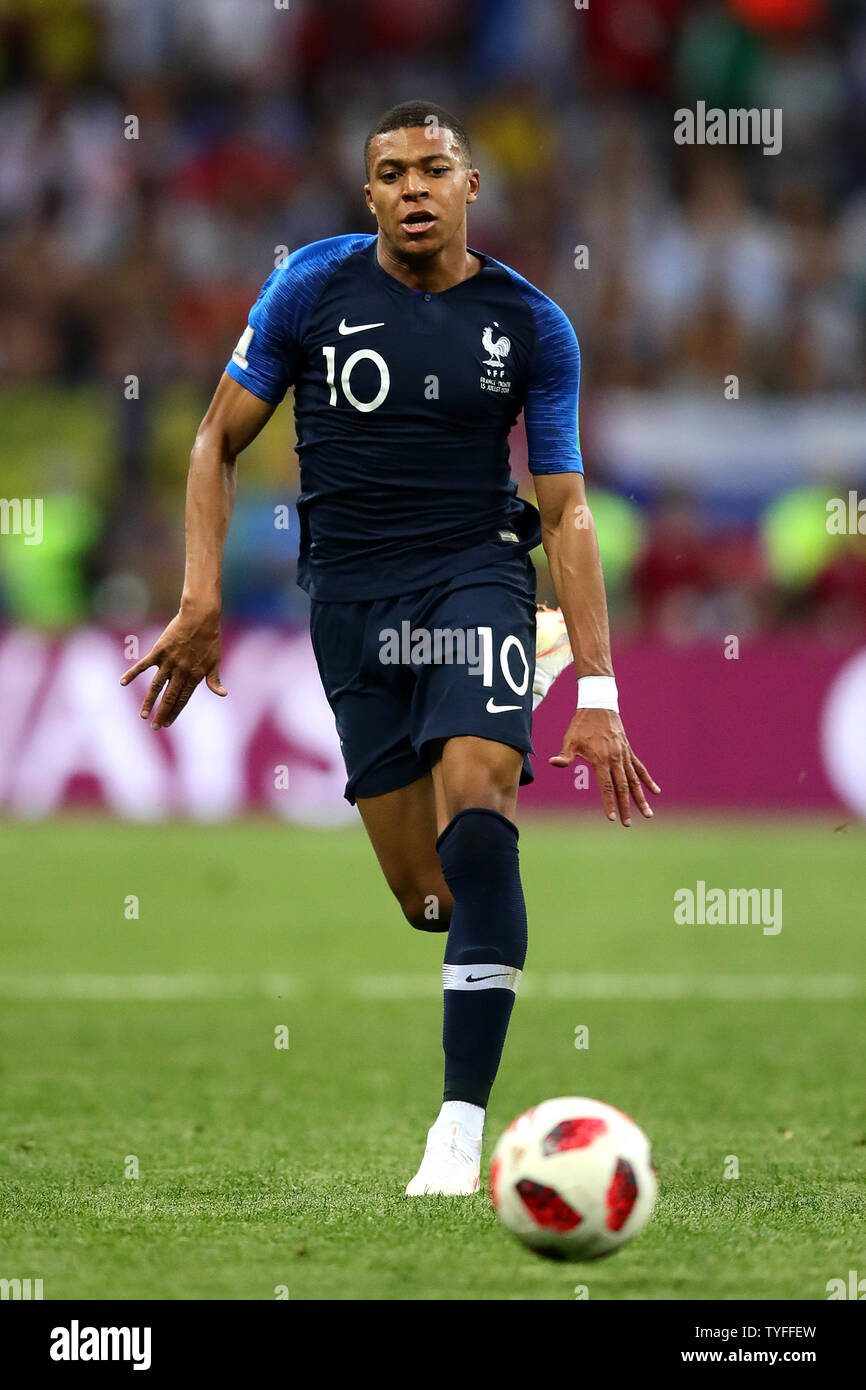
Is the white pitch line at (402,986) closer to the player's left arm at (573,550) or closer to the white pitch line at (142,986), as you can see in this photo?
the white pitch line at (142,986)

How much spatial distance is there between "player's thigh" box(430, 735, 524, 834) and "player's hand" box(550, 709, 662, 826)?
0.14 m

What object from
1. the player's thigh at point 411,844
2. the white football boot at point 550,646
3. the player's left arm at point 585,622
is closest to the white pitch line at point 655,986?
the white football boot at point 550,646

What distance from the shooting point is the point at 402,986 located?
8.42 metres

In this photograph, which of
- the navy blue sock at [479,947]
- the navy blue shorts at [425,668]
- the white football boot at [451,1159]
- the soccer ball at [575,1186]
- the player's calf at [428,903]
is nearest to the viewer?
the soccer ball at [575,1186]

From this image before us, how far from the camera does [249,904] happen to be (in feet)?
34.3

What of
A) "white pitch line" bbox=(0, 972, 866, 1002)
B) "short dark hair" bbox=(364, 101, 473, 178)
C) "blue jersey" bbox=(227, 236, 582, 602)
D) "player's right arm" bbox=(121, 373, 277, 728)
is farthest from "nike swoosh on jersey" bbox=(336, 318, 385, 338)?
"white pitch line" bbox=(0, 972, 866, 1002)

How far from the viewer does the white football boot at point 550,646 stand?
5.36 meters

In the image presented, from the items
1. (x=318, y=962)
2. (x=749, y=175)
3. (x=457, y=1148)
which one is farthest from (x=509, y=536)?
(x=749, y=175)

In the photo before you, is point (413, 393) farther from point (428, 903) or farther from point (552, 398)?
point (428, 903)

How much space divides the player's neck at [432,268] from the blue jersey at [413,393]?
21 millimetres

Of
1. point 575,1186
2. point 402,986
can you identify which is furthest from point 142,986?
→ point 575,1186
